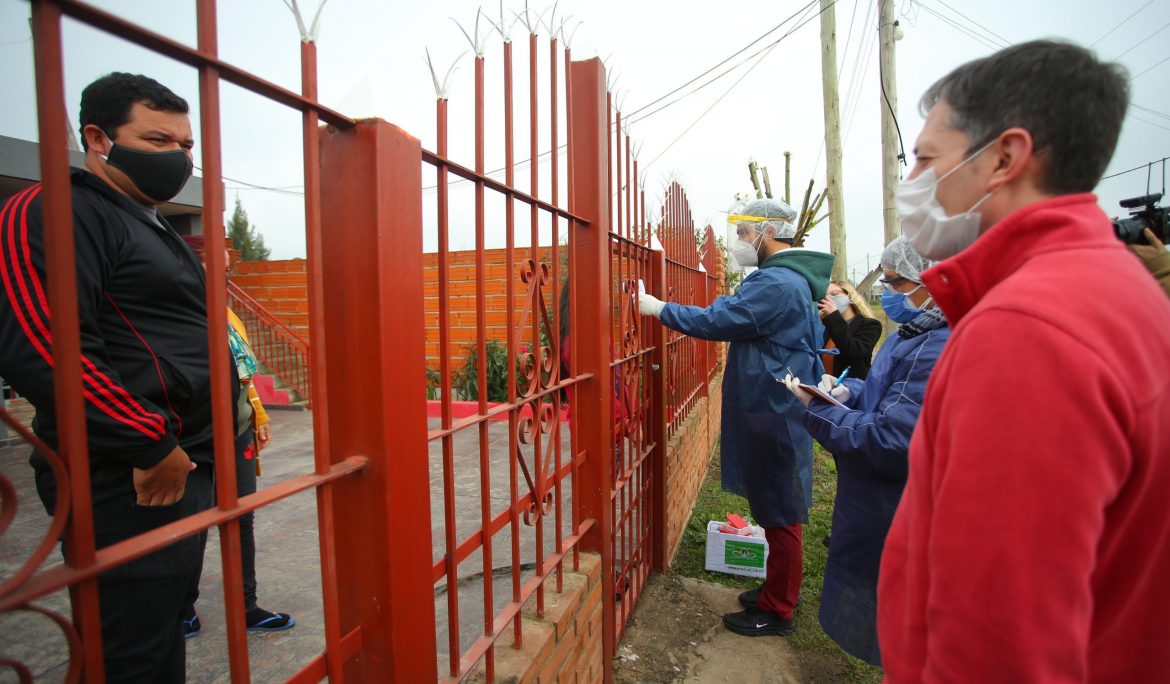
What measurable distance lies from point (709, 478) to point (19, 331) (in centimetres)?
549

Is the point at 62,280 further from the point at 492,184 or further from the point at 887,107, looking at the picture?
the point at 887,107

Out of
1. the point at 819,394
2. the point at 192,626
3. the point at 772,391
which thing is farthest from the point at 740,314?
the point at 192,626

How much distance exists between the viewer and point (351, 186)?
1044 millimetres

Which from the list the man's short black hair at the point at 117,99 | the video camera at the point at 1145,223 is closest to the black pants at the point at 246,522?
the man's short black hair at the point at 117,99

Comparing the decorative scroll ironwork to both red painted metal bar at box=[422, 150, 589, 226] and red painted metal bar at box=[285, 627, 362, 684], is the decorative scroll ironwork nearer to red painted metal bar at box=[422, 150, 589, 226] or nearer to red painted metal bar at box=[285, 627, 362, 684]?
red painted metal bar at box=[422, 150, 589, 226]

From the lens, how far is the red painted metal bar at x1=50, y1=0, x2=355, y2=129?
664 millimetres

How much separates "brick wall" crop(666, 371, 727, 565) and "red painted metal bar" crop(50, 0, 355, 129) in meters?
2.97

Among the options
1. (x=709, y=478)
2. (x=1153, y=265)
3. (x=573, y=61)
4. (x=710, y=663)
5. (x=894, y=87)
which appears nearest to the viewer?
(x=1153, y=265)

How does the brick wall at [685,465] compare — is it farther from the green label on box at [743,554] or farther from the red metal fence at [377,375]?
the red metal fence at [377,375]

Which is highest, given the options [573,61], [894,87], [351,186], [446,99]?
[894,87]

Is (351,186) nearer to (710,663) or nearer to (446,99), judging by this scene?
(446,99)

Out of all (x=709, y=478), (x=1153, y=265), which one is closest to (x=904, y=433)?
(x=1153, y=265)

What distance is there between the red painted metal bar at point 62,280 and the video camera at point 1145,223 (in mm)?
2574

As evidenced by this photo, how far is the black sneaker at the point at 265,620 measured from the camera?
275 centimetres
